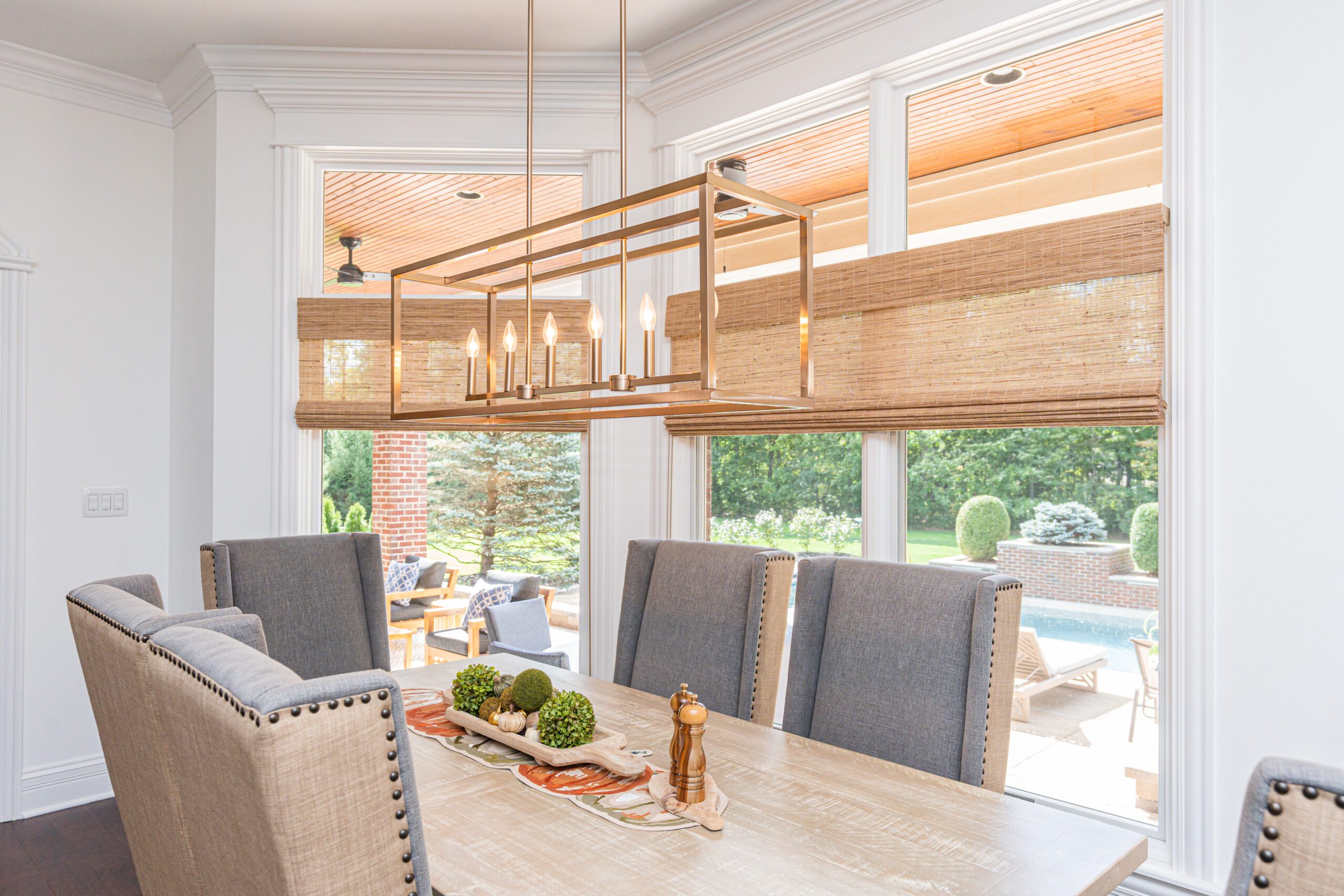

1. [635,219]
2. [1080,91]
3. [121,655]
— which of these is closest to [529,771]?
[121,655]

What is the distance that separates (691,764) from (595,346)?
0.72m

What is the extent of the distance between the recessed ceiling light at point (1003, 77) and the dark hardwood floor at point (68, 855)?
11.3ft

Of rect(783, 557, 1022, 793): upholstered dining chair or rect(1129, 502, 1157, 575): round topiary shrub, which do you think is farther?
rect(1129, 502, 1157, 575): round topiary shrub

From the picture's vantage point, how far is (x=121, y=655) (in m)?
1.20

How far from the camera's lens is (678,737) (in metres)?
1.40

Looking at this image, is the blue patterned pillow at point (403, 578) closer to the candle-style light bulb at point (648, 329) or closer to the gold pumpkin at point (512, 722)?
the gold pumpkin at point (512, 722)

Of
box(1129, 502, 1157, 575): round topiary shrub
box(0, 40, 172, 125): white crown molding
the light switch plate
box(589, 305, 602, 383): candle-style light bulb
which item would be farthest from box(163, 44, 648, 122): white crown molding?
box(1129, 502, 1157, 575): round topiary shrub

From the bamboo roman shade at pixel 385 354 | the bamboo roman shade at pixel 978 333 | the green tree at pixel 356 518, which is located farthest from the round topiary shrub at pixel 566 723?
the green tree at pixel 356 518

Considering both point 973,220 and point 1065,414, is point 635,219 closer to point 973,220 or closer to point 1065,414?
point 973,220

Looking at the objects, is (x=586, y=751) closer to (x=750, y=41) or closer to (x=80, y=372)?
(x=750, y=41)

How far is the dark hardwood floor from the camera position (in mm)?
2600

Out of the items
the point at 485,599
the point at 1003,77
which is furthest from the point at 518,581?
the point at 1003,77

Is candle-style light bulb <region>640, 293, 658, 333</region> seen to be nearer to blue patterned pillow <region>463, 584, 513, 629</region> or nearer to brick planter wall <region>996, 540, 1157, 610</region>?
brick planter wall <region>996, 540, 1157, 610</region>

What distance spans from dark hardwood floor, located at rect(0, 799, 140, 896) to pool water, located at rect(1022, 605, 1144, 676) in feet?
8.89
